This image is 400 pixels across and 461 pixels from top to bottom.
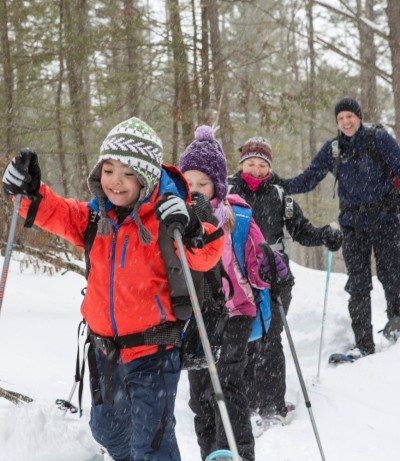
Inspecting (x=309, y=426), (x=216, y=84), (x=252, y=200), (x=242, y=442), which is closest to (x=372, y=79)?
(x=216, y=84)

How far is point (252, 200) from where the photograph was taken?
5.47 metres

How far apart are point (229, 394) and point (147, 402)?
101cm

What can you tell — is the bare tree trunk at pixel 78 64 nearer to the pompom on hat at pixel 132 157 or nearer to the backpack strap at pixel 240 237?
the backpack strap at pixel 240 237

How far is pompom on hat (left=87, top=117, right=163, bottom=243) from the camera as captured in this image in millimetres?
3164

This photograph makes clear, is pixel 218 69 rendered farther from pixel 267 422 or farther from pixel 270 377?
pixel 267 422

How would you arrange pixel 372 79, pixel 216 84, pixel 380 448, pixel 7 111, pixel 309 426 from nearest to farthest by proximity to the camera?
pixel 380 448 → pixel 309 426 → pixel 216 84 → pixel 7 111 → pixel 372 79

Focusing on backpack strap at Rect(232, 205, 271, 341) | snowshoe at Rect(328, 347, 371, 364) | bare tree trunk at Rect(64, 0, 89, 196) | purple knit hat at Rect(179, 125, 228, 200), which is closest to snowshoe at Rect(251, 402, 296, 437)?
backpack strap at Rect(232, 205, 271, 341)

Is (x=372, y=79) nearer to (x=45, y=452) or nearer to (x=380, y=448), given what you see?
(x=380, y=448)

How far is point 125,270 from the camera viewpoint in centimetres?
303

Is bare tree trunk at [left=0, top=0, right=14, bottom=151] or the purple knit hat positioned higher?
bare tree trunk at [left=0, top=0, right=14, bottom=151]

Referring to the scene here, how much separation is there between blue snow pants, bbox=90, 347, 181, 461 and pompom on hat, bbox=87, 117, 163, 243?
742mm

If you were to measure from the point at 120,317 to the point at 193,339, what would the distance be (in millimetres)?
529

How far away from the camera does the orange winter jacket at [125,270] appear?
3018 mm

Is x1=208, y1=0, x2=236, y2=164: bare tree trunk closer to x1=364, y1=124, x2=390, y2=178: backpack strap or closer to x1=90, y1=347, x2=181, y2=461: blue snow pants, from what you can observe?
x1=364, y1=124, x2=390, y2=178: backpack strap
